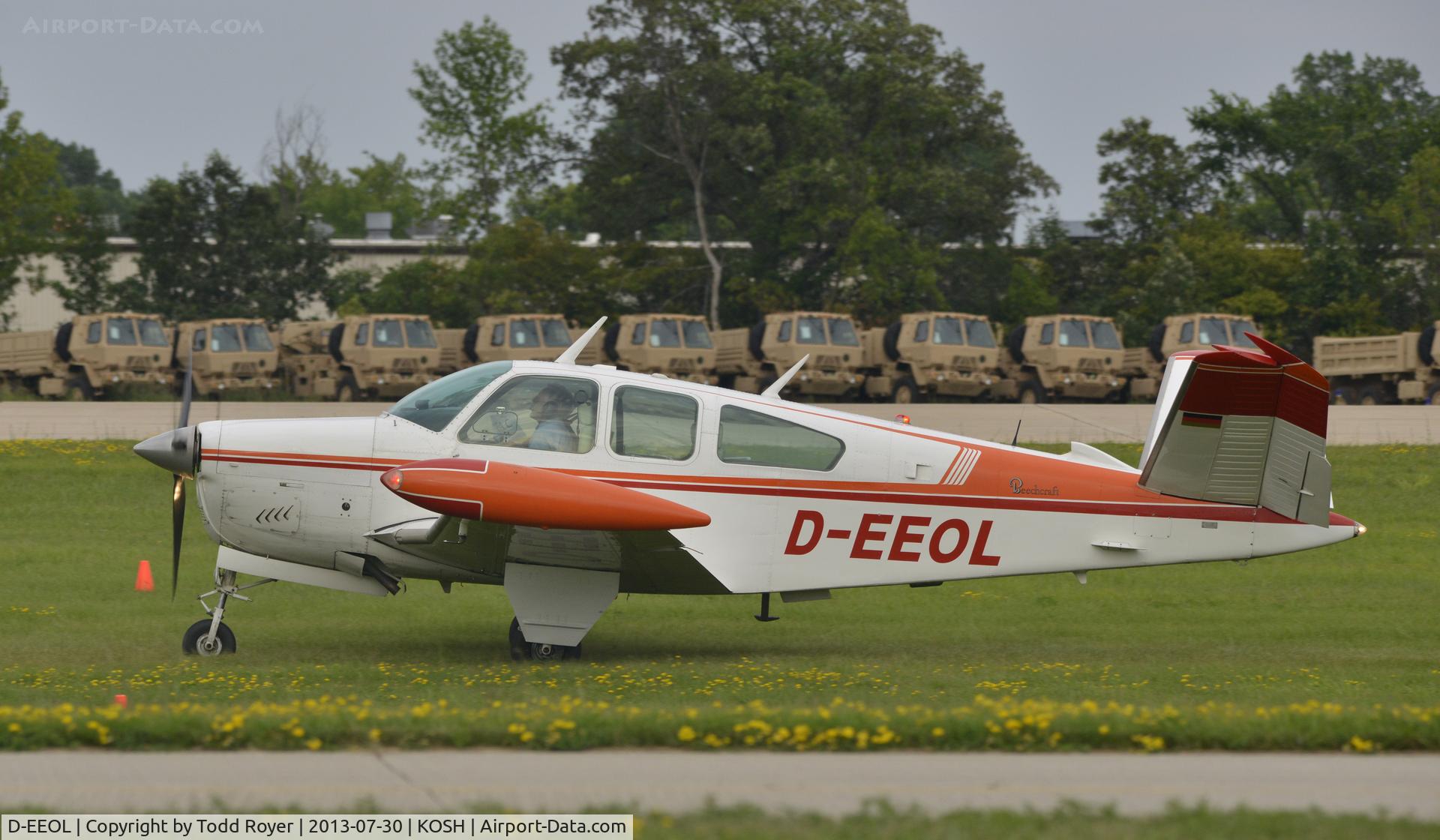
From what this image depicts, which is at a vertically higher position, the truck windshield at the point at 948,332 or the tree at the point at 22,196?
the tree at the point at 22,196

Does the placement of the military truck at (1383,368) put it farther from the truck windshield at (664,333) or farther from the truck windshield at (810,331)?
the truck windshield at (664,333)

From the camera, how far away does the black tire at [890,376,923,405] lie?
37719mm

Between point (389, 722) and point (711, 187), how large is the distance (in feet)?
144

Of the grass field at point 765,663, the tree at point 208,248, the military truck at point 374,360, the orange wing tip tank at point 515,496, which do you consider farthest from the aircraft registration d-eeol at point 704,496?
the tree at point 208,248

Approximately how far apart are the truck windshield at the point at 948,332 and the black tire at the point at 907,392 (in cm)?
120

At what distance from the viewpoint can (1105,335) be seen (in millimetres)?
38875

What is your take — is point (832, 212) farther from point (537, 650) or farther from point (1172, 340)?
point (537, 650)

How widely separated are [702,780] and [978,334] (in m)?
32.6

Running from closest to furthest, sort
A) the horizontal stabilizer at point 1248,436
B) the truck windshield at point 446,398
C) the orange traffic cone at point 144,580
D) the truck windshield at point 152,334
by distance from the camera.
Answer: the horizontal stabilizer at point 1248,436, the truck windshield at point 446,398, the orange traffic cone at point 144,580, the truck windshield at point 152,334

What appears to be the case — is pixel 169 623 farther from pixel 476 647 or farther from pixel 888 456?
pixel 888 456

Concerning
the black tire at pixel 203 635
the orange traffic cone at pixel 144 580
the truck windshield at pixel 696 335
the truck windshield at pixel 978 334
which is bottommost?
the orange traffic cone at pixel 144 580

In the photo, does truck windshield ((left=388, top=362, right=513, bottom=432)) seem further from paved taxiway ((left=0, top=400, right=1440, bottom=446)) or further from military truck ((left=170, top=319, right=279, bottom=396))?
military truck ((left=170, top=319, right=279, bottom=396))

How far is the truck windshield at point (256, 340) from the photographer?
38.8 m

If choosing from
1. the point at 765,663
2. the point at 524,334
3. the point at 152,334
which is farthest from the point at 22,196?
the point at 765,663
